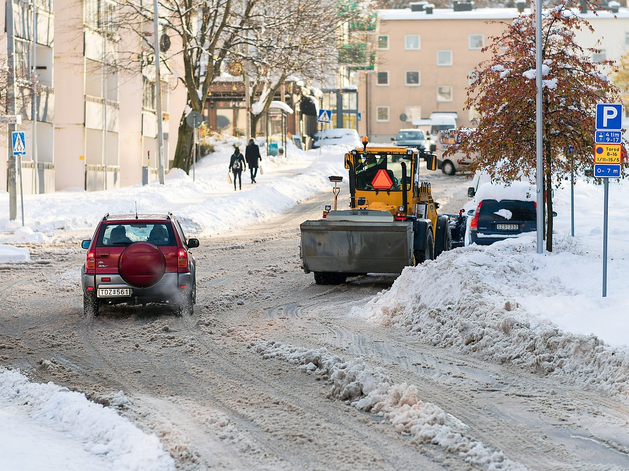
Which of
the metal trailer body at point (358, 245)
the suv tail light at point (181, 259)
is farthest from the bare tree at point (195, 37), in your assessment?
the suv tail light at point (181, 259)

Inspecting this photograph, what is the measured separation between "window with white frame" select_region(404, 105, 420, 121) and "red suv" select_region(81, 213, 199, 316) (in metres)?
83.4

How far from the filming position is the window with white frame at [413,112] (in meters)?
96.3

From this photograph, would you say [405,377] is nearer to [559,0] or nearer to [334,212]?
[334,212]

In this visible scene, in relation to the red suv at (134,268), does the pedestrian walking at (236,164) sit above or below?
above

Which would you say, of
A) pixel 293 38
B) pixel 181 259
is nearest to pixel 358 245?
pixel 181 259

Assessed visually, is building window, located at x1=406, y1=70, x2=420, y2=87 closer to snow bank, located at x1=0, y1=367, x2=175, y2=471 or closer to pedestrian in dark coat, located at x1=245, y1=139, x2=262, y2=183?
pedestrian in dark coat, located at x1=245, y1=139, x2=262, y2=183

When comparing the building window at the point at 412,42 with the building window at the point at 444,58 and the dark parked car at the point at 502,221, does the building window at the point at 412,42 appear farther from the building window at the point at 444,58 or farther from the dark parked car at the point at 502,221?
the dark parked car at the point at 502,221

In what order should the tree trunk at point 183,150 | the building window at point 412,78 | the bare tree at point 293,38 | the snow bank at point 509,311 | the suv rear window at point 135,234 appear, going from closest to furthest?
1. the snow bank at point 509,311
2. the suv rear window at point 135,234
3. the bare tree at point 293,38
4. the tree trunk at point 183,150
5. the building window at point 412,78

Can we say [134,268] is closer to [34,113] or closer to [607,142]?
[607,142]

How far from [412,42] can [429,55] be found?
1.96 m

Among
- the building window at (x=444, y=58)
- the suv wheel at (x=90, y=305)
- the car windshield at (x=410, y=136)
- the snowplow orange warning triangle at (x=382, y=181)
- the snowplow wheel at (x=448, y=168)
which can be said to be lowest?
the suv wheel at (x=90, y=305)

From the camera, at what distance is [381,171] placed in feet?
63.6

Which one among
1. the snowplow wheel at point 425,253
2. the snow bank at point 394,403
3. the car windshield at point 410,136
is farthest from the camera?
the car windshield at point 410,136

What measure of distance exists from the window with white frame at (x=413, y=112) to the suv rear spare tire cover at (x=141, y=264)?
275ft
